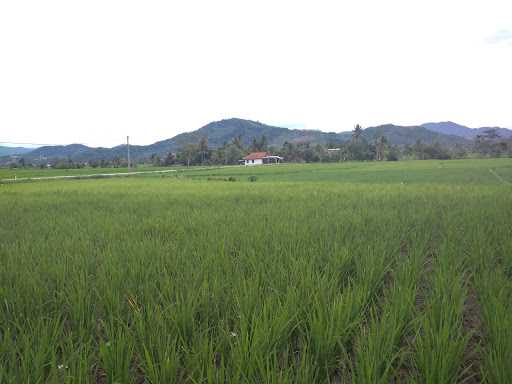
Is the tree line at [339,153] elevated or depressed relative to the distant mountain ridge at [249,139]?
depressed

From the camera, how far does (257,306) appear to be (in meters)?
1.90

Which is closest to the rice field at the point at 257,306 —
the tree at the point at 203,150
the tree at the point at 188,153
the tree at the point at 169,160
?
the tree at the point at 188,153

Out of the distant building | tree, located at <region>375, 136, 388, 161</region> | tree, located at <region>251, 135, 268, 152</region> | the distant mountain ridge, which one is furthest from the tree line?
the distant mountain ridge

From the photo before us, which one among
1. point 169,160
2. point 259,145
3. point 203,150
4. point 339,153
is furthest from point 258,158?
point 169,160

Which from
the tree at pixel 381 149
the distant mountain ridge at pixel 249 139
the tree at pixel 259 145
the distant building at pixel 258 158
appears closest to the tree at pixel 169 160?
the distant building at pixel 258 158

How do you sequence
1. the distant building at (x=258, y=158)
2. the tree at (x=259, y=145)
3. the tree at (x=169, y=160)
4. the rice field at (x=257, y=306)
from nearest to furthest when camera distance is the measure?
1. the rice field at (x=257, y=306)
2. the tree at (x=169, y=160)
3. the distant building at (x=258, y=158)
4. the tree at (x=259, y=145)

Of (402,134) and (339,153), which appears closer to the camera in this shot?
(339,153)

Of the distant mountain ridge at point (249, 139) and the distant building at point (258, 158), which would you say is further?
the distant mountain ridge at point (249, 139)

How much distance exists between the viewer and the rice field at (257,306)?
139cm

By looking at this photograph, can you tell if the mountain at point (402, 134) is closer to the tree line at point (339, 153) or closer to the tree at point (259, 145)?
the tree line at point (339, 153)

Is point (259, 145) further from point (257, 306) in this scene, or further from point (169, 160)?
point (257, 306)

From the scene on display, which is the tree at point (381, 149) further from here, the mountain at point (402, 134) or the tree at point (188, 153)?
the mountain at point (402, 134)

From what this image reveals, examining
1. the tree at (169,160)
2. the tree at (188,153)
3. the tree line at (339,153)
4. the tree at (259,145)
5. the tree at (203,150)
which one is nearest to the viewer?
the tree line at (339,153)

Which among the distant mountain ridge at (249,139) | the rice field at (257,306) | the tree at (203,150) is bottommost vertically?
the rice field at (257,306)
